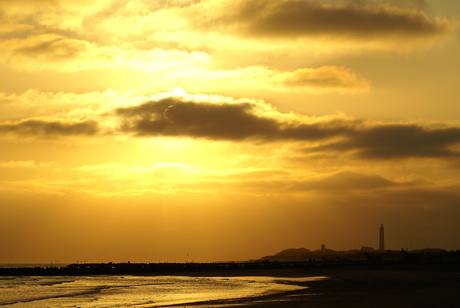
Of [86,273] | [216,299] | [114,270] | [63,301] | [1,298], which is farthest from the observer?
[114,270]

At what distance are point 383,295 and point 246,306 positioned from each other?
1071 centimetres

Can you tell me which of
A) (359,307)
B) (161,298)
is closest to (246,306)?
(359,307)

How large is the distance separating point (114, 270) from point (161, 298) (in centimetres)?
9313

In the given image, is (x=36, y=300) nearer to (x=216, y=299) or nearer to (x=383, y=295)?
(x=216, y=299)

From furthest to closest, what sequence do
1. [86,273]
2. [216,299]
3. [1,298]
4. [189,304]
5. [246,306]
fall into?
[86,273]
[1,298]
[216,299]
[189,304]
[246,306]

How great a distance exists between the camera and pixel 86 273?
5192 inches

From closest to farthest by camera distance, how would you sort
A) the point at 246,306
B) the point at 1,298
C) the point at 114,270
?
the point at 246,306, the point at 1,298, the point at 114,270

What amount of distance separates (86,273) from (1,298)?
245 ft

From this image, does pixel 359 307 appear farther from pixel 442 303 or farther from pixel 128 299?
pixel 128 299

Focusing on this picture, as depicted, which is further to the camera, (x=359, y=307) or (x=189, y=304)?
(x=189, y=304)

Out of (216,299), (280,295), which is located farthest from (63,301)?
(280,295)

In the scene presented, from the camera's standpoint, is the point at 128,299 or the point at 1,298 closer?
the point at 128,299


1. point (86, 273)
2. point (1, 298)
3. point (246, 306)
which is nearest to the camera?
point (246, 306)

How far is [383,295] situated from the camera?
149ft
